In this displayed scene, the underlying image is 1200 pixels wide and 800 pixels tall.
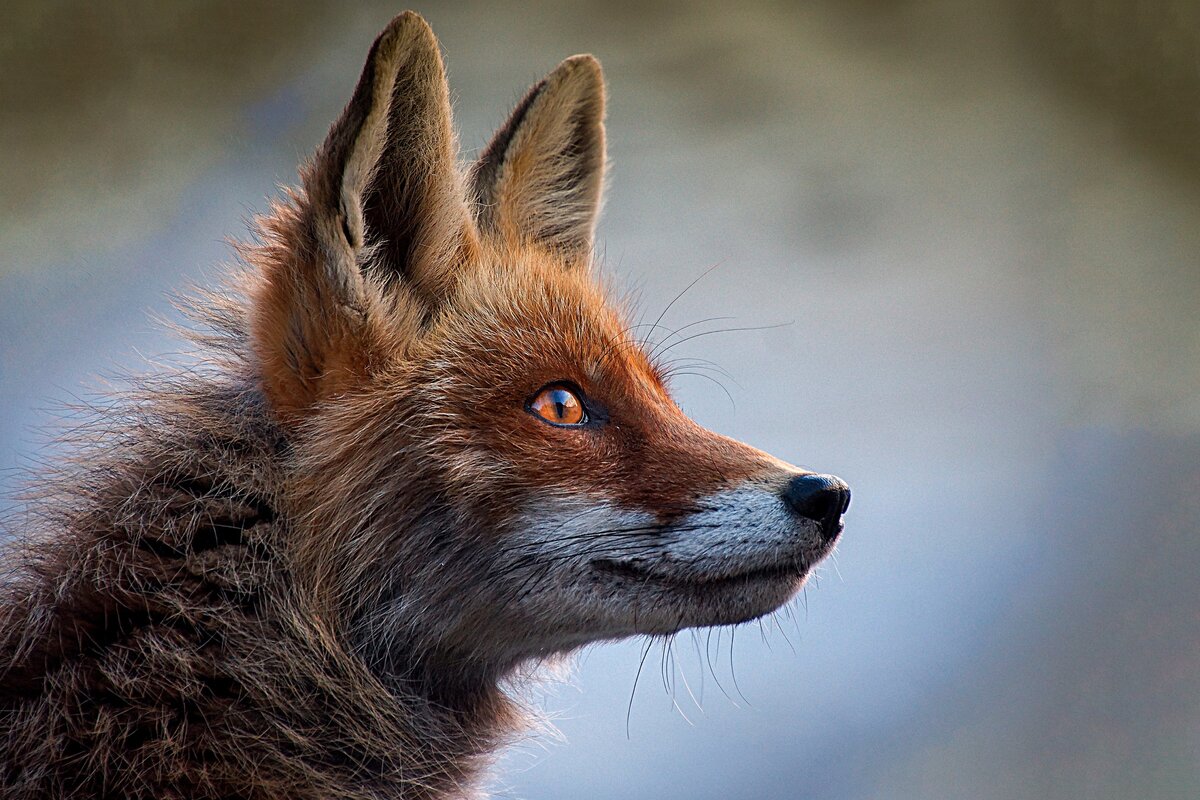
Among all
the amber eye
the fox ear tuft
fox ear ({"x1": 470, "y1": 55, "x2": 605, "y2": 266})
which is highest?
fox ear ({"x1": 470, "y1": 55, "x2": 605, "y2": 266})

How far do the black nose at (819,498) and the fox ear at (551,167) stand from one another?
799mm

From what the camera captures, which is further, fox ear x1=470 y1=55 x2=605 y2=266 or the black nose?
fox ear x1=470 y1=55 x2=605 y2=266

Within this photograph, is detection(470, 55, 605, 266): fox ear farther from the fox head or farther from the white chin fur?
the white chin fur

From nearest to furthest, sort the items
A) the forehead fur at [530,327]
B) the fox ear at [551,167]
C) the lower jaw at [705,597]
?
the lower jaw at [705,597]
the forehead fur at [530,327]
the fox ear at [551,167]

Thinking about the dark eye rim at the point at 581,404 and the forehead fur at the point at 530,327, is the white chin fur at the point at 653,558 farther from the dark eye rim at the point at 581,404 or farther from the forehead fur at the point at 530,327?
the forehead fur at the point at 530,327

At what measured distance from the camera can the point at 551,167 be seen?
2229mm

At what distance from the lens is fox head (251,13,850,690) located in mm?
1596

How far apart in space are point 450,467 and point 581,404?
25 cm

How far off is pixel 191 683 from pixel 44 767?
20cm

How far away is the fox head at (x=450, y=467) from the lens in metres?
1.60

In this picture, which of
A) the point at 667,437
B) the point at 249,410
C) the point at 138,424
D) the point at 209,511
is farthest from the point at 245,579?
the point at 667,437

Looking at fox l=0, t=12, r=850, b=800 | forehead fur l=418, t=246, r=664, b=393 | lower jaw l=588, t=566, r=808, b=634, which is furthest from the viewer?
forehead fur l=418, t=246, r=664, b=393

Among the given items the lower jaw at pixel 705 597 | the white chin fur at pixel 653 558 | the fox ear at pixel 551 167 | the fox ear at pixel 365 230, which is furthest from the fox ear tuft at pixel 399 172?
the lower jaw at pixel 705 597

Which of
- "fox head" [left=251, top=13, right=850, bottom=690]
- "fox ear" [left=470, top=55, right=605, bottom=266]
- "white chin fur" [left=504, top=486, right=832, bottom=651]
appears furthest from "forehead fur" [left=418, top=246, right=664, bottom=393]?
"white chin fur" [left=504, top=486, right=832, bottom=651]
